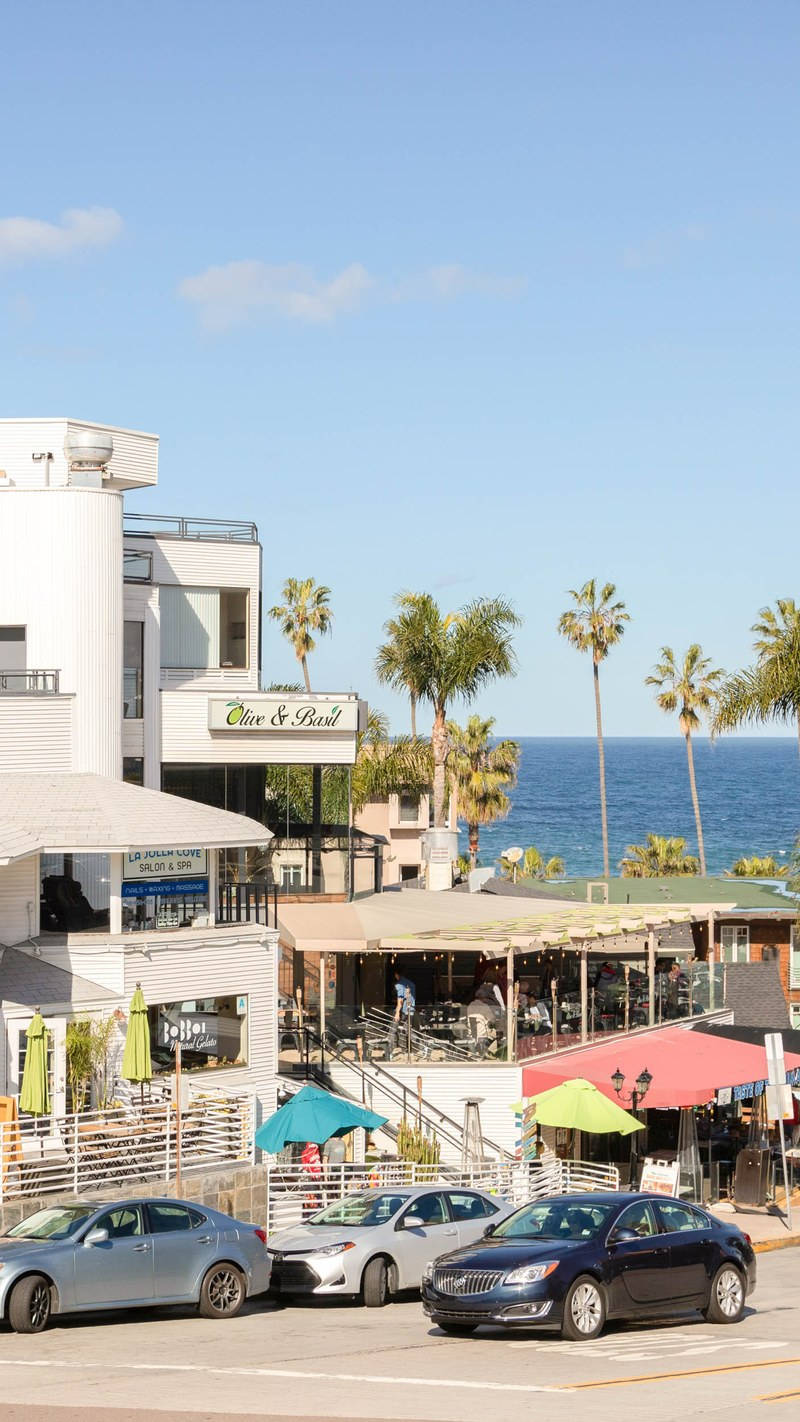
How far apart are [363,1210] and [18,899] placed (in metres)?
8.65

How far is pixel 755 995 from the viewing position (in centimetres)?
4584

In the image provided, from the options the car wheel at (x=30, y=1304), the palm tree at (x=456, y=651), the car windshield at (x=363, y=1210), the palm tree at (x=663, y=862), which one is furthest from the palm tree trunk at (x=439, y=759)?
the palm tree at (x=663, y=862)

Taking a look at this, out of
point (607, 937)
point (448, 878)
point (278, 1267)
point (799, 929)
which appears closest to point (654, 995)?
point (607, 937)

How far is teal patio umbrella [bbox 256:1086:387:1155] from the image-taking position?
26.1 meters

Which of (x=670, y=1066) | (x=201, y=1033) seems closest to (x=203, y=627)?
(x=201, y=1033)

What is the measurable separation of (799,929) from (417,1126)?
2030cm

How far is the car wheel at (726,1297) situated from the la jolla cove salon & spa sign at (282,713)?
20.4m

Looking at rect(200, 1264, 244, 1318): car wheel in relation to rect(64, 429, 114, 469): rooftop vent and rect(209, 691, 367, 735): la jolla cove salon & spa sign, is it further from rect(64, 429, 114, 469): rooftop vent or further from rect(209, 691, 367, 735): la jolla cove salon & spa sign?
rect(64, 429, 114, 469): rooftop vent

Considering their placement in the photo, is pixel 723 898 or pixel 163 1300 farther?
pixel 723 898

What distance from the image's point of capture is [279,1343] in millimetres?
18188

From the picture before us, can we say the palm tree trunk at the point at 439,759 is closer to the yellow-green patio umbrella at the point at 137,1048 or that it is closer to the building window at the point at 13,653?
the building window at the point at 13,653

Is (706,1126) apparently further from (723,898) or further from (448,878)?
(723,898)

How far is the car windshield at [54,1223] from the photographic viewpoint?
1877cm

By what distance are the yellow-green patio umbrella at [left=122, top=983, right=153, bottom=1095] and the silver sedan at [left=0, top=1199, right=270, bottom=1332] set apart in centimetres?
529
